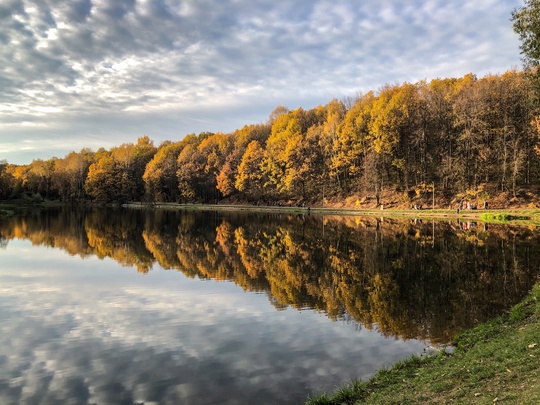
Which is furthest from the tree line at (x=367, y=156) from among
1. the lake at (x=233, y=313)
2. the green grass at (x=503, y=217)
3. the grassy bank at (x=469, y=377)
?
the grassy bank at (x=469, y=377)

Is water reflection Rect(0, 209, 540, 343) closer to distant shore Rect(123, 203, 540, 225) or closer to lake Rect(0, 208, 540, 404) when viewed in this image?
lake Rect(0, 208, 540, 404)

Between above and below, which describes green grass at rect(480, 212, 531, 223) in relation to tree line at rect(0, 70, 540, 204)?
below

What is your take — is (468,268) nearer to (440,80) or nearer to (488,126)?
(488,126)

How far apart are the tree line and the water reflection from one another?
13.3 meters

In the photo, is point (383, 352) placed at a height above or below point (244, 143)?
below

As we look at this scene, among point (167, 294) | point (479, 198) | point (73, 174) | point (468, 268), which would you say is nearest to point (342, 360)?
point (167, 294)

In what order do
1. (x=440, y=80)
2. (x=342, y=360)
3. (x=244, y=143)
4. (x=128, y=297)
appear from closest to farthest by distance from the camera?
1. (x=342, y=360)
2. (x=128, y=297)
3. (x=440, y=80)
4. (x=244, y=143)

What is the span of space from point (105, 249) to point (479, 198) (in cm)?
5810

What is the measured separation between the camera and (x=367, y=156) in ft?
271

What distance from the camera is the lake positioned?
444 inches

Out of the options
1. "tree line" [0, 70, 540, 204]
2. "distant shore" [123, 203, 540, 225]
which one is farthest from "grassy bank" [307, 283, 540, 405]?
"distant shore" [123, 203, 540, 225]

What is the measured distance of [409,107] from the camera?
84062 millimetres

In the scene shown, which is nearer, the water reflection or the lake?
the lake

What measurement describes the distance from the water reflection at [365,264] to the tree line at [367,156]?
43.7 ft
